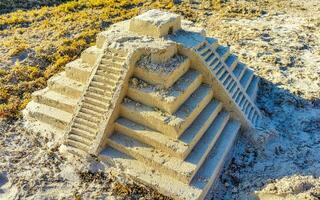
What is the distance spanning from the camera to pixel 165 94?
8.02 m

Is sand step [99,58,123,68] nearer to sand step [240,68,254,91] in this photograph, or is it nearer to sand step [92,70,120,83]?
sand step [92,70,120,83]

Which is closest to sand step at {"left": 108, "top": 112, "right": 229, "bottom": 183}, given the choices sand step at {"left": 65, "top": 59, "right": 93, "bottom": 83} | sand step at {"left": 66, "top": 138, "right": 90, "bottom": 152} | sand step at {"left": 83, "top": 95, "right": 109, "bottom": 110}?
sand step at {"left": 66, "top": 138, "right": 90, "bottom": 152}

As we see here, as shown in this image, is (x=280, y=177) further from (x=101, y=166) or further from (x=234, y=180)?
(x=101, y=166)

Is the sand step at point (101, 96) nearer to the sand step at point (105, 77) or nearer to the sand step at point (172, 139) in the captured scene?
the sand step at point (105, 77)

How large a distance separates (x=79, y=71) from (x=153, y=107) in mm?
2229

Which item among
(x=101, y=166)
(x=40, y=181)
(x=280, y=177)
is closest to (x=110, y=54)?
(x=101, y=166)

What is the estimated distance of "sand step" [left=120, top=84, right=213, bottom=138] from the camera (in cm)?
774

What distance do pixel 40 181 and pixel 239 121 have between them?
15.3ft

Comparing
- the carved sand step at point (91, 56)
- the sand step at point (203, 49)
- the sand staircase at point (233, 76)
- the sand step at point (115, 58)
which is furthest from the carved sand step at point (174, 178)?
the carved sand step at point (91, 56)

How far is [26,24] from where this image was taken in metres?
15.2

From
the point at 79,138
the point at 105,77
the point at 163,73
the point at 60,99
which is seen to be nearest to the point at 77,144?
the point at 79,138

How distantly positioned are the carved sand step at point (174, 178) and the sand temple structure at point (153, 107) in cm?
2

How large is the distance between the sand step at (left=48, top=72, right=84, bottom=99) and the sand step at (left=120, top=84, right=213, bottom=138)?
1.38 metres

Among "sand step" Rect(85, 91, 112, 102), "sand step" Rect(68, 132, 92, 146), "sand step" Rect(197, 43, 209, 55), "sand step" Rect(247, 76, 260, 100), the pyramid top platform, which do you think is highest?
the pyramid top platform
